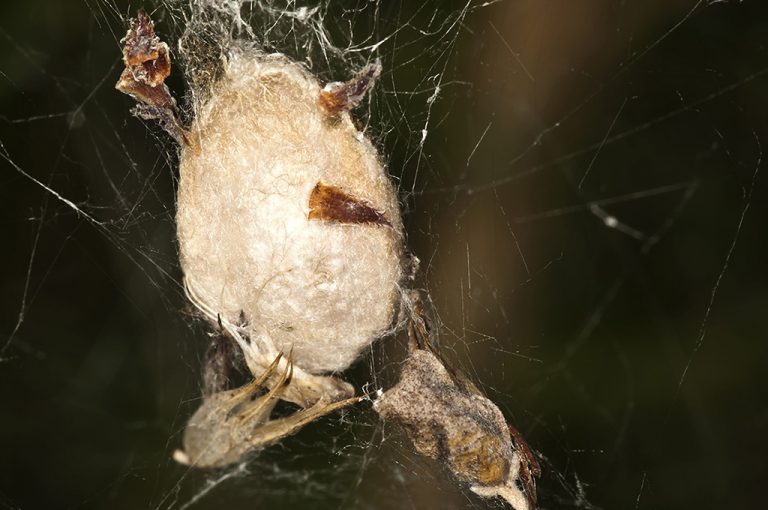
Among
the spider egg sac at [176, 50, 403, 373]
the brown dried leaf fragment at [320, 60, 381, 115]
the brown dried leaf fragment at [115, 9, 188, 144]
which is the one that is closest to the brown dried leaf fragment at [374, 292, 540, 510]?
the spider egg sac at [176, 50, 403, 373]

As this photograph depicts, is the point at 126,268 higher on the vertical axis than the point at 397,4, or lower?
lower

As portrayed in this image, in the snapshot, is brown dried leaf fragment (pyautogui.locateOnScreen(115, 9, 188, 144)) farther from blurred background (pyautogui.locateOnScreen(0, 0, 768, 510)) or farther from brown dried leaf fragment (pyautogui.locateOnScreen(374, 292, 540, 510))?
brown dried leaf fragment (pyautogui.locateOnScreen(374, 292, 540, 510))

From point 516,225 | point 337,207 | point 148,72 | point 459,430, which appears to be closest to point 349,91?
point 337,207

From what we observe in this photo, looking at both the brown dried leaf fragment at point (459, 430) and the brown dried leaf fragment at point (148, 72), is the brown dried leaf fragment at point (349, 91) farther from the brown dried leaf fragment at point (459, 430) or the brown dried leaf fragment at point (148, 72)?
the brown dried leaf fragment at point (459, 430)

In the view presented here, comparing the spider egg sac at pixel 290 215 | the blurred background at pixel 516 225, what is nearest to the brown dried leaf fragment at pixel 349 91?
the spider egg sac at pixel 290 215

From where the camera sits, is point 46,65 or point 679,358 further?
point 46,65

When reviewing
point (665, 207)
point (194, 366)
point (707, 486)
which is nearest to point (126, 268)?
point (194, 366)

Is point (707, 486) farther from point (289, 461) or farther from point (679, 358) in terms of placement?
point (289, 461)
